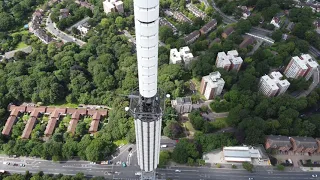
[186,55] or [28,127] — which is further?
[186,55]

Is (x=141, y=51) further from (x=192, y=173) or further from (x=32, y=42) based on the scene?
(x=32, y=42)

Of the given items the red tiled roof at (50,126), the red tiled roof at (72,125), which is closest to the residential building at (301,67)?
the red tiled roof at (72,125)

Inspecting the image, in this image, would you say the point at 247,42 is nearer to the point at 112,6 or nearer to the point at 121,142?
the point at 112,6

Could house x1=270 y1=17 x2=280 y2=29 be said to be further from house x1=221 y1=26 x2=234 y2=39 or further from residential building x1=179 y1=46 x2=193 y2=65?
residential building x1=179 y1=46 x2=193 y2=65

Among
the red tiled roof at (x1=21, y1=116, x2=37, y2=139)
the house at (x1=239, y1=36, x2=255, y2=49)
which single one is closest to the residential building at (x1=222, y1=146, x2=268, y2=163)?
the house at (x1=239, y1=36, x2=255, y2=49)

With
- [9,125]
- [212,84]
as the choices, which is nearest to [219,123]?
[212,84]

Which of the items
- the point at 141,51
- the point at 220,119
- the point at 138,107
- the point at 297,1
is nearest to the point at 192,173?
the point at 220,119

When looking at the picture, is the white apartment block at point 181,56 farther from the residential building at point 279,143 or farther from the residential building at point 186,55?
the residential building at point 279,143
